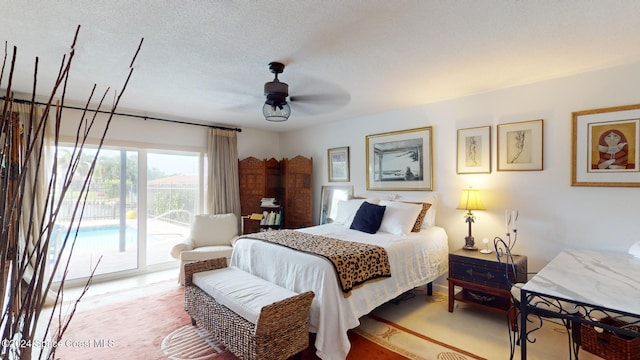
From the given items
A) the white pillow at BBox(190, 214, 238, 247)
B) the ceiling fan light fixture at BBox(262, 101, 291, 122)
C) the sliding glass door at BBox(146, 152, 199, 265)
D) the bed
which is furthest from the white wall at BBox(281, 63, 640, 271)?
the sliding glass door at BBox(146, 152, 199, 265)

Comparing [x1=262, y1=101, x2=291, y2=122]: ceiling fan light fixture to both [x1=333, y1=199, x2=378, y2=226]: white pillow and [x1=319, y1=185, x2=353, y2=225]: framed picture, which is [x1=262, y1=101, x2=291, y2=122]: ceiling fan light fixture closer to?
[x1=333, y1=199, x2=378, y2=226]: white pillow

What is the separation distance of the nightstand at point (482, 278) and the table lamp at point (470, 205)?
0.17m

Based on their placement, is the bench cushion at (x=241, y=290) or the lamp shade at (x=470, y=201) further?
the lamp shade at (x=470, y=201)

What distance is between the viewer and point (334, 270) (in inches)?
92.1

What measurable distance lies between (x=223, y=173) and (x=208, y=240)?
115cm

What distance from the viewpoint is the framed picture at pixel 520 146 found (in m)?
3.07

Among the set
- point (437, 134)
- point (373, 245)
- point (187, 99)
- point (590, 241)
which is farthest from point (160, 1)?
point (590, 241)

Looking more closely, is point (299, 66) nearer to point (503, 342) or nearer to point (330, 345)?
point (330, 345)

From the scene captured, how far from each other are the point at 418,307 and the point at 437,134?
2045 mm

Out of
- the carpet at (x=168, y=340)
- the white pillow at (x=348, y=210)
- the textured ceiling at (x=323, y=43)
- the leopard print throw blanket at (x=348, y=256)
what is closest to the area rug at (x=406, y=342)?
the carpet at (x=168, y=340)

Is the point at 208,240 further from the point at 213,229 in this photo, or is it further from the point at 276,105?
the point at 276,105

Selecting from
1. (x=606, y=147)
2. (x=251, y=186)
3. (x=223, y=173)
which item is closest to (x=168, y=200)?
(x=223, y=173)

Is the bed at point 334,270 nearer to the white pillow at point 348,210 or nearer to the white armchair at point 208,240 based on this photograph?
the white pillow at point 348,210

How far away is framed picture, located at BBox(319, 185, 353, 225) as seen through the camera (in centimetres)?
479
